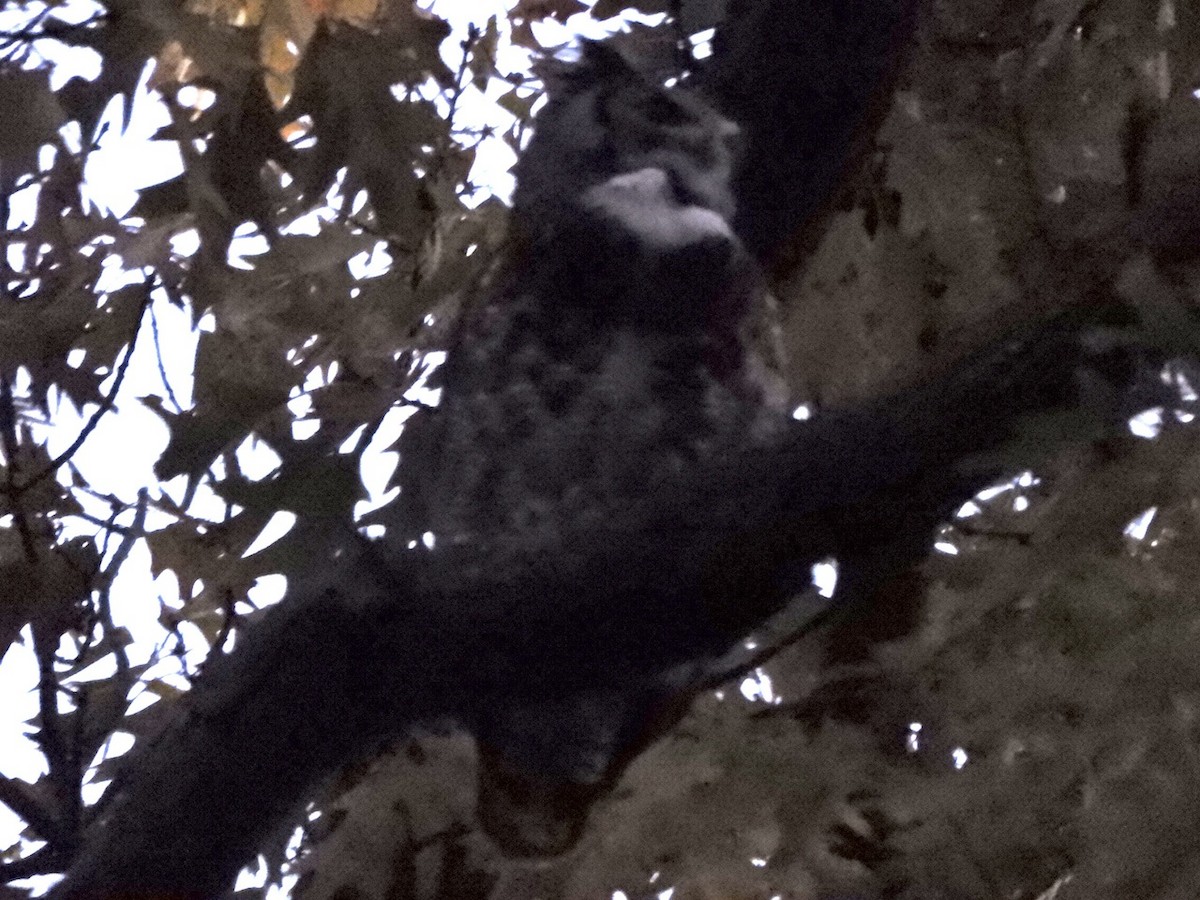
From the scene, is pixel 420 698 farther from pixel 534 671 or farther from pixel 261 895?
pixel 261 895

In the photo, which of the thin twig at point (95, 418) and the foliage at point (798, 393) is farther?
the thin twig at point (95, 418)

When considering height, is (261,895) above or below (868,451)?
below

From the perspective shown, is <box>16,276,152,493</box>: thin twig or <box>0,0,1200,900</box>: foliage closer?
<box>0,0,1200,900</box>: foliage

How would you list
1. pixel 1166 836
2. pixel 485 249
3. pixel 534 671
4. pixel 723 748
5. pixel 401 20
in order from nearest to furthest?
pixel 534 671, pixel 1166 836, pixel 723 748, pixel 401 20, pixel 485 249

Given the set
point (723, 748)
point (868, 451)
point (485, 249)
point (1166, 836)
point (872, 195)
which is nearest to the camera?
point (868, 451)

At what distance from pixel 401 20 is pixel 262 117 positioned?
22 cm

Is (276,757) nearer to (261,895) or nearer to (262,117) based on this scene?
(261,895)

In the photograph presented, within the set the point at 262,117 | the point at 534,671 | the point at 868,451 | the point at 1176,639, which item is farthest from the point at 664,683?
the point at 262,117

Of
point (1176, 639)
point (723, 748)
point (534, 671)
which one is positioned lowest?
point (723, 748)

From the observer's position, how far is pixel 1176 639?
1448mm

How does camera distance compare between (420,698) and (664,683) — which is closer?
(420,698)

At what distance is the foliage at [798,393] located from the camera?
57.2 inches

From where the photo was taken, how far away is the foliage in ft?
4.77

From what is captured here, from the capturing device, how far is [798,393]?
1877 millimetres
